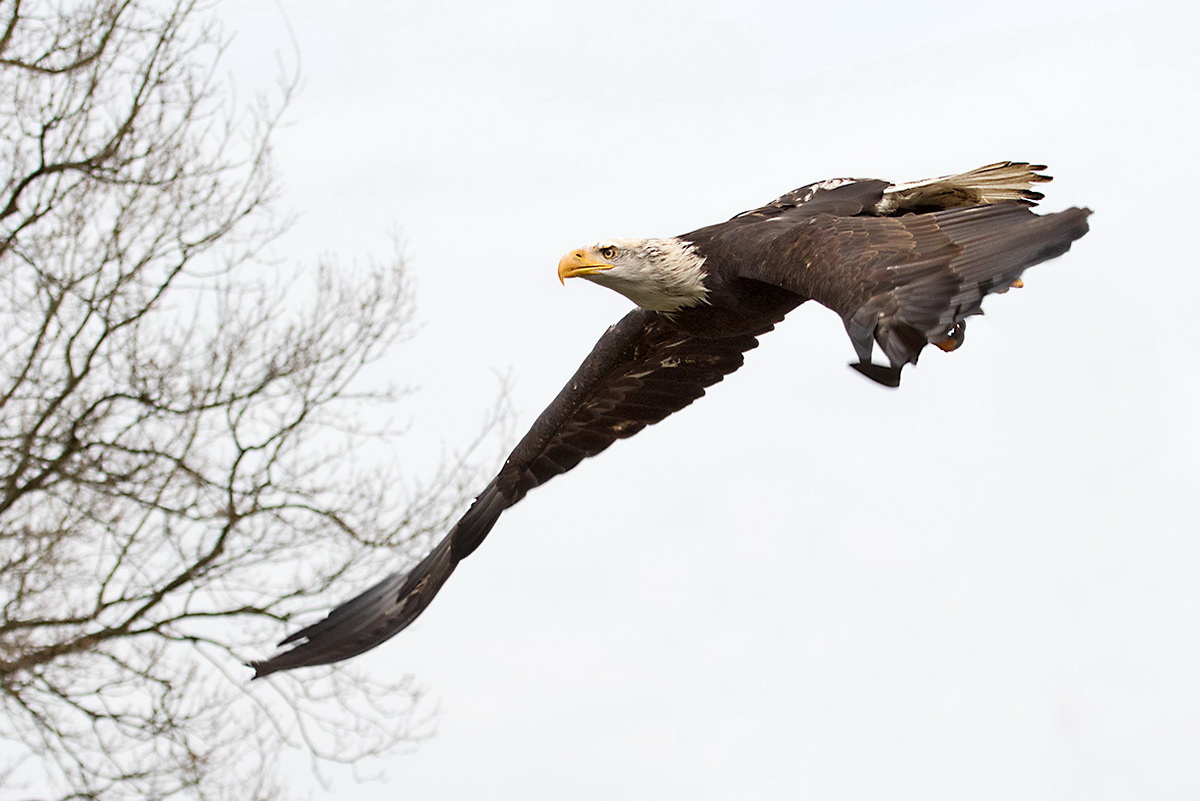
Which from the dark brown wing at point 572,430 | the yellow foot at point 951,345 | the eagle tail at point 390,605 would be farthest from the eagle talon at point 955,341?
the eagle tail at point 390,605

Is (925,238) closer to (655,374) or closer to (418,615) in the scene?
(655,374)

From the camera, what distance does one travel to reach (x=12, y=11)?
1485 centimetres

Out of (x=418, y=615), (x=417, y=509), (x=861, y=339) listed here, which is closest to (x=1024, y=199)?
(x=861, y=339)

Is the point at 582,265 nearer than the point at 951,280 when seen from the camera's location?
No

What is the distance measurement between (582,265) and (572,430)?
1207mm

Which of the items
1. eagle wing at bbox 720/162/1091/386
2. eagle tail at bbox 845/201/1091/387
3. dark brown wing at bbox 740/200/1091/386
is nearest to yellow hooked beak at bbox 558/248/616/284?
eagle wing at bbox 720/162/1091/386

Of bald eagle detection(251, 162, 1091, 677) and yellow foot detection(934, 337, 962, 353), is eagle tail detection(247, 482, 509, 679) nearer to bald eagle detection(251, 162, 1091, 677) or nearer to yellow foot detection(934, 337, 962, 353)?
bald eagle detection(251, 162, 1091, 677)

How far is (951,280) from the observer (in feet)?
20.6

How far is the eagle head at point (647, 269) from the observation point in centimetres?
775

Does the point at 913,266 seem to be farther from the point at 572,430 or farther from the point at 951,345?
the point at 572,430

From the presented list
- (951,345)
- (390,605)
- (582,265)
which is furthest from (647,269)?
(390,605)

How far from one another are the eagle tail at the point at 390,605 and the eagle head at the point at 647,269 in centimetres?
141

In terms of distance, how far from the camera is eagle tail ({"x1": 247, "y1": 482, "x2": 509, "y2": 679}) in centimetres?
864

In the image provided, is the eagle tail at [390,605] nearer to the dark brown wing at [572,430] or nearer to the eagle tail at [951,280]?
the dark brown wing at [572,430]
